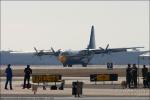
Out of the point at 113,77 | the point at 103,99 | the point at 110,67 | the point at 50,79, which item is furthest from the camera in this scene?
the point at 110,67

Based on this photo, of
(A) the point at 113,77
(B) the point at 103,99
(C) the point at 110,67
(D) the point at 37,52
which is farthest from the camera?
(D) the point at 37,52

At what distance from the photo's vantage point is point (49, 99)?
37.1 metres

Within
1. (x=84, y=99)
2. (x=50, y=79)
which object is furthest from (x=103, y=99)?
(x=50, y=79)

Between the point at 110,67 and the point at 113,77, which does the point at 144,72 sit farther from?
the point at 110,67

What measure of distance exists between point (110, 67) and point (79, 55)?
27919 millimetres

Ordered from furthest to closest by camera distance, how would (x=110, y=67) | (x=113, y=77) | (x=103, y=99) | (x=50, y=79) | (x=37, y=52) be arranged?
(x=37, y=52) < (x=110, y=67) < (x=113, y=77) < (x=50, y=79) < (x=103, y=99)

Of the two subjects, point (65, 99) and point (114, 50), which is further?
point (114, 50)

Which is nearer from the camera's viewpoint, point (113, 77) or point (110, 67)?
point (113, 77)

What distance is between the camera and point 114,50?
15388 centimetres

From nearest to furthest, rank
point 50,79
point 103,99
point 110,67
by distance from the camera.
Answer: point 103,99 → point 50,79 → point 110,67

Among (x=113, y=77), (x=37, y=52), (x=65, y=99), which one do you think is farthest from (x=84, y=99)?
(x=37, y=52)

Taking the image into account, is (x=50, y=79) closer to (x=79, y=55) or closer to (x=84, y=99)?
(x=84, y=99)

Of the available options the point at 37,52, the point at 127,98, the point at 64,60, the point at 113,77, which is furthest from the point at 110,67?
the point at 127,98

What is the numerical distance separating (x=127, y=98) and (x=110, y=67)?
8442cm
